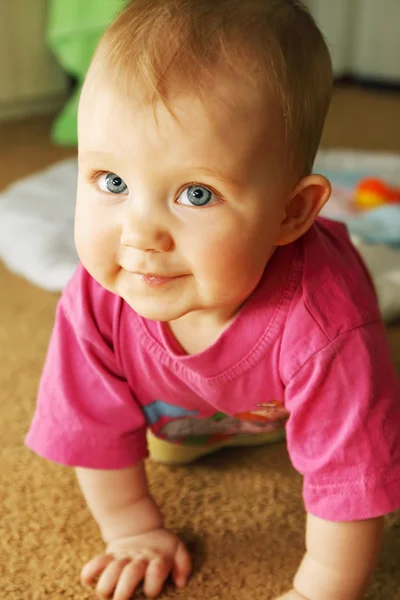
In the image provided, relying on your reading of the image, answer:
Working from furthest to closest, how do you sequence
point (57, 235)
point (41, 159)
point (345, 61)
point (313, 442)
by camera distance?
point (345, 61), point (41, 159), point (57, 235), point (313, 442)

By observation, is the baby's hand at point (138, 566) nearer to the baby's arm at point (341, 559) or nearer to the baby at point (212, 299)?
the baby at point (212, 299)

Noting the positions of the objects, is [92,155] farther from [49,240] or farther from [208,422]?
[49,240]

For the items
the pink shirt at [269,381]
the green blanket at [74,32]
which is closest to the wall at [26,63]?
the green blanket at [74,32]

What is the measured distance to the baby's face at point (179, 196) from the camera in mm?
519

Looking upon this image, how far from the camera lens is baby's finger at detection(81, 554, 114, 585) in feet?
2.15

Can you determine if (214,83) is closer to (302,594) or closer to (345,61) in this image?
(302,594)

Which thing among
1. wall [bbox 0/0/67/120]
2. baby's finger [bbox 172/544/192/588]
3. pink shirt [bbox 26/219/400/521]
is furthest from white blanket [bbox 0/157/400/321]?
wall [bbox 0/0/67/120]

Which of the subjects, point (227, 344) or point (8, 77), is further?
point (8, 77)

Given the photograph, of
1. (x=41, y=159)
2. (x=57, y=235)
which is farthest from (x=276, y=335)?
(x=41, y=159)

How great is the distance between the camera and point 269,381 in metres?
0.65

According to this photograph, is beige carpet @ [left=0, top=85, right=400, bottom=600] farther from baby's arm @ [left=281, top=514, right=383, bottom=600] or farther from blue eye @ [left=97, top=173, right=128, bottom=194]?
blue eye @ [left=97, top=173, right=128, bottom=194]

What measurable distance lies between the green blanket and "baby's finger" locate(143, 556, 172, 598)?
1.46 m

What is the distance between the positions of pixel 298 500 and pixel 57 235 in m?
0.72

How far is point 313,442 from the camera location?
616mm
